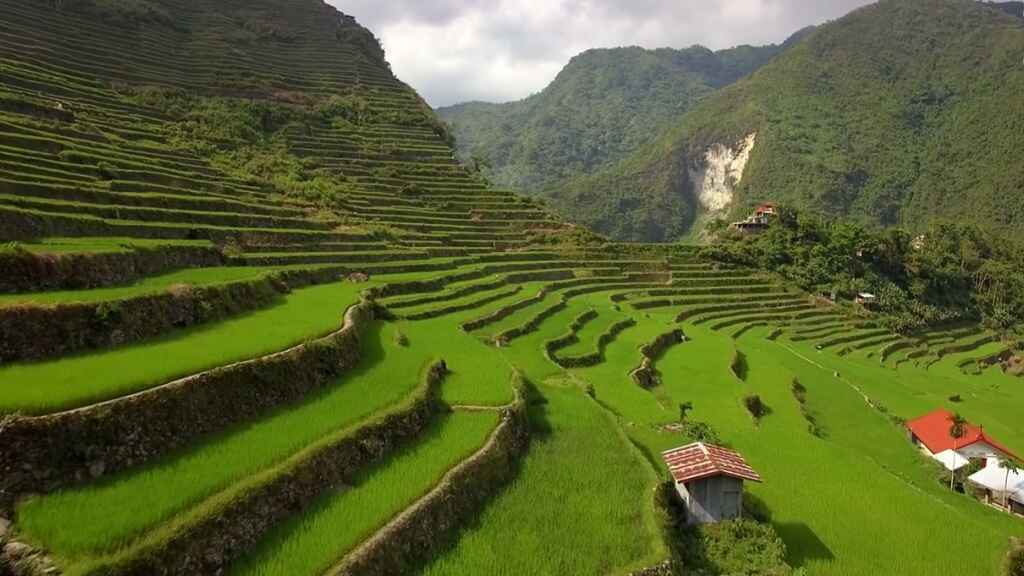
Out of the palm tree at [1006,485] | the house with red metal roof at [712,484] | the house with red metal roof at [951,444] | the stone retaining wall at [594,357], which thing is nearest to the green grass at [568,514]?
the house with red metal roof at [712,484]

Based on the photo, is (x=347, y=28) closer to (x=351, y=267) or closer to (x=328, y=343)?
(x=351, y=267)

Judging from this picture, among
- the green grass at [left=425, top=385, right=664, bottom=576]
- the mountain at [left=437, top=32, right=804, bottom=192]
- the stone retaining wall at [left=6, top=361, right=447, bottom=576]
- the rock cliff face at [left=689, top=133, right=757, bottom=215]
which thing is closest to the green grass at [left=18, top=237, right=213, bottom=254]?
the stone retaining wall at [left=6, top=361, right=447, bottom=576]

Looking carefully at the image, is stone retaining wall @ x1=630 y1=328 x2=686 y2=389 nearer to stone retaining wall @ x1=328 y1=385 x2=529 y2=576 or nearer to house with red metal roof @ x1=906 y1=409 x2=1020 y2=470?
house with red metal roof @ x1=906 y1=409 x2=1020 y2=470

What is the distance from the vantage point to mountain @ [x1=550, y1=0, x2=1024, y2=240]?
97.2 metres

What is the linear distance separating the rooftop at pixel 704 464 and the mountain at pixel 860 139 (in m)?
94.7

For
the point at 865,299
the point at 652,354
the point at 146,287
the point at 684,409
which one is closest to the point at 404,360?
the point at 146,287

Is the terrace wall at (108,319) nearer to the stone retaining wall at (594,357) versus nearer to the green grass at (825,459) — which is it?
the green grass at (825,459)

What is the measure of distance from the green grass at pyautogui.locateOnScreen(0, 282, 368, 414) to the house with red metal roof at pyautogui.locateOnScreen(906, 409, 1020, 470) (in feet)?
55.4

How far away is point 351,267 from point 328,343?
429 inches

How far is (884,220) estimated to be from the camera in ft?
323

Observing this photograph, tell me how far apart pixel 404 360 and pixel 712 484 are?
6584mm

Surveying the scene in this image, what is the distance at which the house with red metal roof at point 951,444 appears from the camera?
18.0 m

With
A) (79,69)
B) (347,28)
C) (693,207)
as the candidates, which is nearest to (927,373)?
(79,69)

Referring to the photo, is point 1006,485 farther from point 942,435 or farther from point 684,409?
point 684,409
